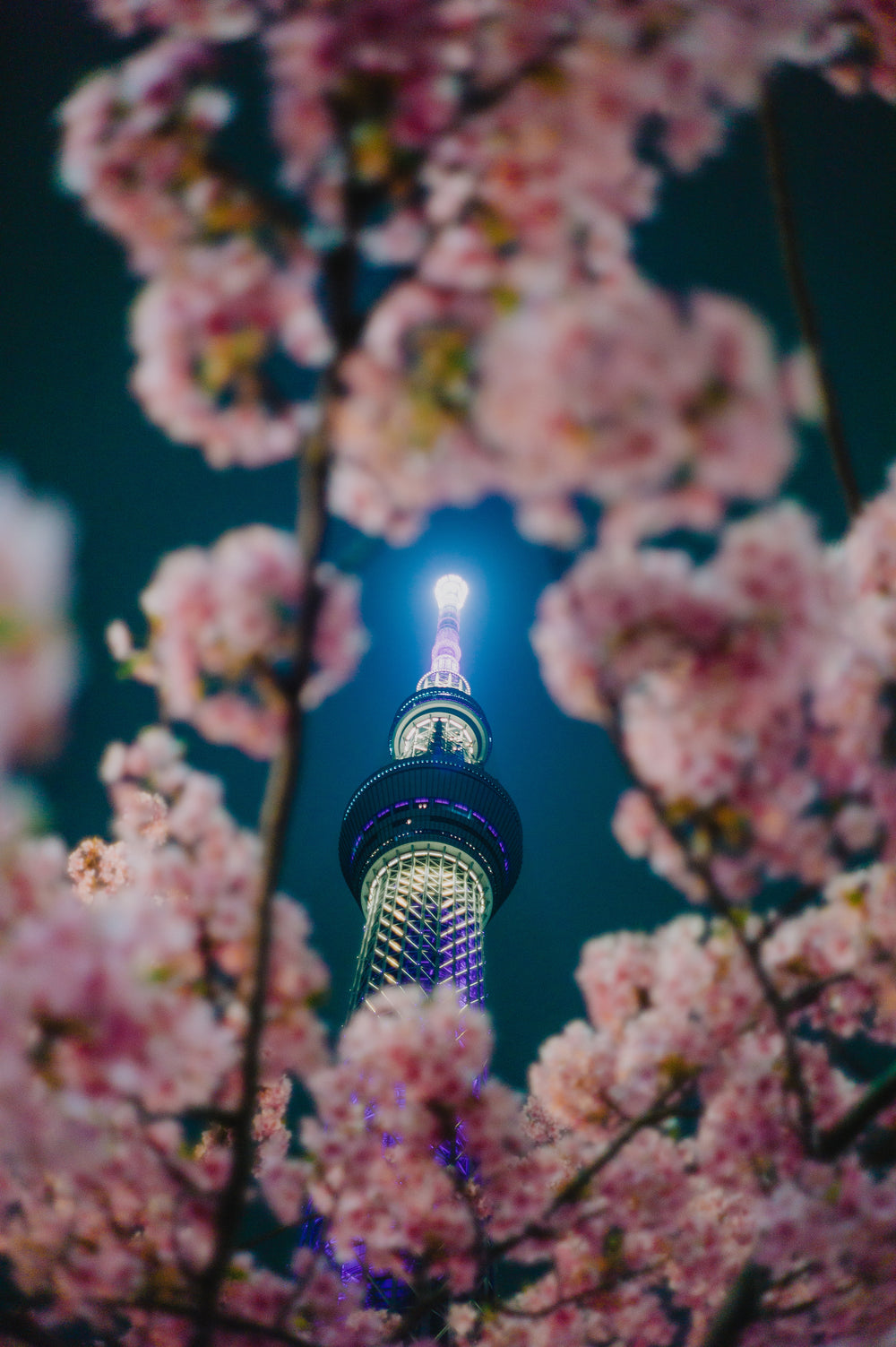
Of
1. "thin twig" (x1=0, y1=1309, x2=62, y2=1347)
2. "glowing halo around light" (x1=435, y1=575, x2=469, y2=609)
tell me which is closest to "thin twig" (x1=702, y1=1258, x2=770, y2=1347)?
"thin twig" (x1=0, y1=1309, x2=62, y2=1347)

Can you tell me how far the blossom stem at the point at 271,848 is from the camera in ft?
5.75

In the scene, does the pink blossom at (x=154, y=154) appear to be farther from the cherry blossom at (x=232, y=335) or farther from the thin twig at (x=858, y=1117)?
the thin twig at (x=858, y=1117)

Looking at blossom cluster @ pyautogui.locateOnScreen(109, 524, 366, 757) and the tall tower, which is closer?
blossom cluster @ pyautogui.locateOnScreen(109, 524, 366, 757)

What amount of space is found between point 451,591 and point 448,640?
2.14 m

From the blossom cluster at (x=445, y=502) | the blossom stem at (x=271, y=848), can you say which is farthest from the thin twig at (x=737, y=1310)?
the blossom stem at (x=271, y=848)

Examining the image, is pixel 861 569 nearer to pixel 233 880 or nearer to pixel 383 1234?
pixel 233 880

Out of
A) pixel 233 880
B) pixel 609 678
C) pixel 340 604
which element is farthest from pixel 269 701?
pixel 233 880

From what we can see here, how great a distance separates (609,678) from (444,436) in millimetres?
928

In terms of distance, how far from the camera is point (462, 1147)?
4258 mm

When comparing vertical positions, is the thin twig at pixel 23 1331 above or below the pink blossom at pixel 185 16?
below

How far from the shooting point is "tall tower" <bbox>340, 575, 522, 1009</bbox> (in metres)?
18.1

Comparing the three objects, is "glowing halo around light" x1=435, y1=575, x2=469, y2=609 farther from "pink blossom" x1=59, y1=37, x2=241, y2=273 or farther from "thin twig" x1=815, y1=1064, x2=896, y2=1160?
"pink blossom" x1=59, y1=37, x2=241, y2=273

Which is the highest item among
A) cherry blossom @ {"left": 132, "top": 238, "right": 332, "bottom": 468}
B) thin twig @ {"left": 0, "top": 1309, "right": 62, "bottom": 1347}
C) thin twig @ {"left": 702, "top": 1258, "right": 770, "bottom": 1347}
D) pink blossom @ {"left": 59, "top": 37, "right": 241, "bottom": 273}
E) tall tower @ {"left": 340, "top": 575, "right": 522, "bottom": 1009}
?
tall tower @ {"left": 340, "top": 575, "right": 522, "bottom": 1009}

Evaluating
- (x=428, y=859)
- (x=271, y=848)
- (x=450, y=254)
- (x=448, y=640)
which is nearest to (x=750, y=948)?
(x=271, y=848)
